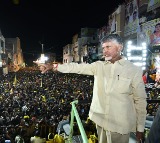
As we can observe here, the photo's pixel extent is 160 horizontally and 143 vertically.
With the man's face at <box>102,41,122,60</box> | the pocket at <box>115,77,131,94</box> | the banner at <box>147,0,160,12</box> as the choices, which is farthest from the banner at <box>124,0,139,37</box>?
the pocket at <box>115,77,131,94</box>

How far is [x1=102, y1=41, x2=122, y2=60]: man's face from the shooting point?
9.57 ft

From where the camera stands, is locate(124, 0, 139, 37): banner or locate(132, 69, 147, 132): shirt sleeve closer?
locate(132, 69, 147, 132): shirt sleeve

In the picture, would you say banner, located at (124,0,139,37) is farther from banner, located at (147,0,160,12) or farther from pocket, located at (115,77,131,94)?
pocket, located at (115,77,131,94)

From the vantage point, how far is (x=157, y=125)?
144cm

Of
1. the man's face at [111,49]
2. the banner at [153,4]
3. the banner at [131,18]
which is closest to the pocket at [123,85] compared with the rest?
the man's face at [111,49]

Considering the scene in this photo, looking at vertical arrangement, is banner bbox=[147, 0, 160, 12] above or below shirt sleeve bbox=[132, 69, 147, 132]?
above

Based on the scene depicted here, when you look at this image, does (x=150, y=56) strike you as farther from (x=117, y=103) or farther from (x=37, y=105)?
(x=117, y=103)

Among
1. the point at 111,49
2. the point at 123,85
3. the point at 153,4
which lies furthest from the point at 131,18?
the point at 123,85

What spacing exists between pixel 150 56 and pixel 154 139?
2628cm

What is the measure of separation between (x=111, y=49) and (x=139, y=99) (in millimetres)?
659

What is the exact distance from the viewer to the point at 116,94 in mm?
2824

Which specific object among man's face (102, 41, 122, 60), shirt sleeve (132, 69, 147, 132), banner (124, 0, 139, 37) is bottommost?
shirt sleeve (132, 69, 147, 132)

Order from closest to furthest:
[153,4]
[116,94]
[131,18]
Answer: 1. [116,94]
2. [153,4]
3. [131,18]

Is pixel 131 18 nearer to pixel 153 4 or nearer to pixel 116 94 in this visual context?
pixel 153 4
